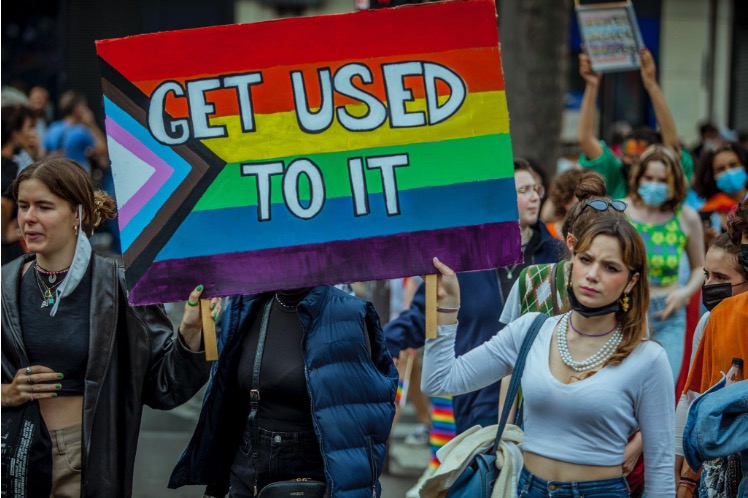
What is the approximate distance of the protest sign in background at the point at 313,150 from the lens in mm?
4156

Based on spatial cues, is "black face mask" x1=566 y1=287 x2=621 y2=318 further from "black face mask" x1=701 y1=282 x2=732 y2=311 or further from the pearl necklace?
"black face mask" x1=701 y1=282 x2=732 y2=311

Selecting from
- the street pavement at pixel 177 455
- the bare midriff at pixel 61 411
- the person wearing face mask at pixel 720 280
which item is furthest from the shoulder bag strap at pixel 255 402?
the street pavement at pixel 177 455

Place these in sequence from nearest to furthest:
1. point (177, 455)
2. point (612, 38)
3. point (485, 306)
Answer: point (485, 306) < point (177, 455) < point (612, 38)

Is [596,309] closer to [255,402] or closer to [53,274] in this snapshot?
[255,402]

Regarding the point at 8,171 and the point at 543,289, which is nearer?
the point at 543,289

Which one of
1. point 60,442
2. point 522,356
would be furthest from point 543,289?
point 60,442

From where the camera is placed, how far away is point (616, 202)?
4352mm

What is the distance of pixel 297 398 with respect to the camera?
418 cm

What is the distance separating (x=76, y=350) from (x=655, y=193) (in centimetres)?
399

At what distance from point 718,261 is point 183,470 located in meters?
2.31

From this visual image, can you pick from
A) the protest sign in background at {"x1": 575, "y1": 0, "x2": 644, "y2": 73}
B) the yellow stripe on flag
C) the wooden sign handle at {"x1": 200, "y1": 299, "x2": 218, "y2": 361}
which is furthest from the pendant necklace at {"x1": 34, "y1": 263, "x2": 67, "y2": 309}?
the protest sign in background at {"x1": 575, "y1": 0, "x2": 644, "y2": 73}

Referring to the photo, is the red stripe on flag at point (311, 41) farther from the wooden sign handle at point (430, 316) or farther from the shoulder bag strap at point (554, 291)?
the shoulder bag strap at point (554, 291)

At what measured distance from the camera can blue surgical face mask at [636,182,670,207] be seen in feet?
22.8

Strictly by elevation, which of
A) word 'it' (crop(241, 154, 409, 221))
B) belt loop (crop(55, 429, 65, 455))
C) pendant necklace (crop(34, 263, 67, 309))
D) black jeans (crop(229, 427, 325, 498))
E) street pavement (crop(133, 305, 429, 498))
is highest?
word 'it' (crop(241, 154, 409, 221))
